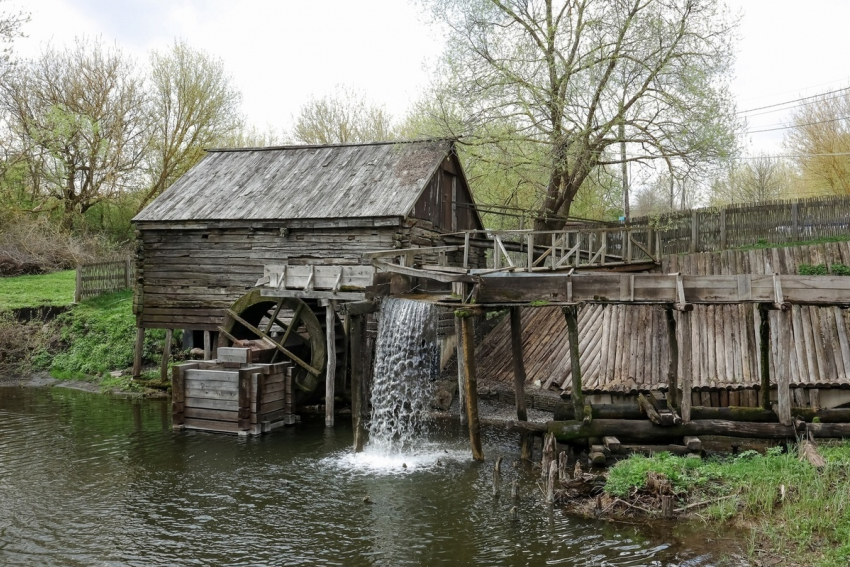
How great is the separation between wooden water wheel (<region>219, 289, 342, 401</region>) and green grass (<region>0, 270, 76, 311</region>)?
10.2 metres

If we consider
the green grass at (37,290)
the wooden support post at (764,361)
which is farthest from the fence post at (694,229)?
the green grass at (37,290)

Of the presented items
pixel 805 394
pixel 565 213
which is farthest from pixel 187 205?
pixel 805 394

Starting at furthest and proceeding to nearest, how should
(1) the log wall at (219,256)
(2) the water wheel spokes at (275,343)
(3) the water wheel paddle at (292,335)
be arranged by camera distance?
(1) the log wall at (219,256) < (3) the water wheel paddle at (292,335) < (2) the water wheel spokes at (275,343)

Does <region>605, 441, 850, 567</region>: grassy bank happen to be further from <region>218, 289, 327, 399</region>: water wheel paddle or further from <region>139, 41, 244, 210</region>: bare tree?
<region>139, 41, 244, 210</region>: bare tree

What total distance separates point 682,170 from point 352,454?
38.1ft

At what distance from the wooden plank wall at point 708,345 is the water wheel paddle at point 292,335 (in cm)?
417

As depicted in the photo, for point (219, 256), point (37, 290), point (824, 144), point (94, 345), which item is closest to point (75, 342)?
point (94, 345)

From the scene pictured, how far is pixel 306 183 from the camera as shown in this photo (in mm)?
18047

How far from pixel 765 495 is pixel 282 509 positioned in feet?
20.4

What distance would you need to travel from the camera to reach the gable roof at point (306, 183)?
54.1 feet

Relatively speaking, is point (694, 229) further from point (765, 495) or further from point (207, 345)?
point (207, 345)

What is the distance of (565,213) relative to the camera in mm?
19875

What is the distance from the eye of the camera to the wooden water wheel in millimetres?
15156

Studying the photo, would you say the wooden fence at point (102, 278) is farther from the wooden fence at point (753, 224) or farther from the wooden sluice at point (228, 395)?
the wooden fence at point (753, 224)
